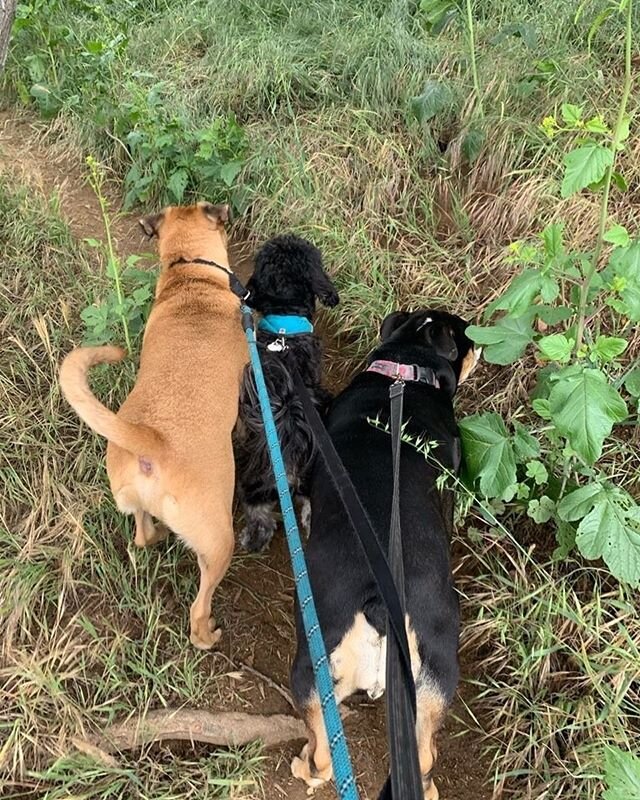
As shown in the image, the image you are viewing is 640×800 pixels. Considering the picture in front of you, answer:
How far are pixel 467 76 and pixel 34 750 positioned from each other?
171 inches

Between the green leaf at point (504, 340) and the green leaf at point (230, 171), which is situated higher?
the green leaf at point (504, 340)

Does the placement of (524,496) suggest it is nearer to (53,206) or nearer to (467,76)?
(467,76)

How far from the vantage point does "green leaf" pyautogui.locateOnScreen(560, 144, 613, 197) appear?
1.89m

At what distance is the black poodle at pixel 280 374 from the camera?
3100 millimetres

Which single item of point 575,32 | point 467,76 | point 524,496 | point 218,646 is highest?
point 575,32

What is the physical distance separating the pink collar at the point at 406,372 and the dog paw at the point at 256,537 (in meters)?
0.91

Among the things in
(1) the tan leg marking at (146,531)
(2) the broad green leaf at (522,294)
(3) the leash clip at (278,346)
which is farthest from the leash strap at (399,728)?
(3) the leash clip at (278,346)

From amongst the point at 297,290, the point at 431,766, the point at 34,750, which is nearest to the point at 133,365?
the point at 297,290

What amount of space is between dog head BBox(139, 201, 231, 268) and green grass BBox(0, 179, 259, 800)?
72 cm

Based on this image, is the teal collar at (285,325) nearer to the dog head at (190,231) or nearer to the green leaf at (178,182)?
the dog head at (190,231)

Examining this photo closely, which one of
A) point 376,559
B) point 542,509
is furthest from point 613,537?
point 376,559

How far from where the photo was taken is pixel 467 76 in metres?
4.26

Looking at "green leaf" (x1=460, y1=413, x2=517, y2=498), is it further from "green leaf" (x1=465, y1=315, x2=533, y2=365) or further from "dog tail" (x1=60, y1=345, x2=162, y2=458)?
"dog tail" (x1=60, y1=345, x2=162, y2=458)

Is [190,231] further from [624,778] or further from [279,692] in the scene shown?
[624,778]
